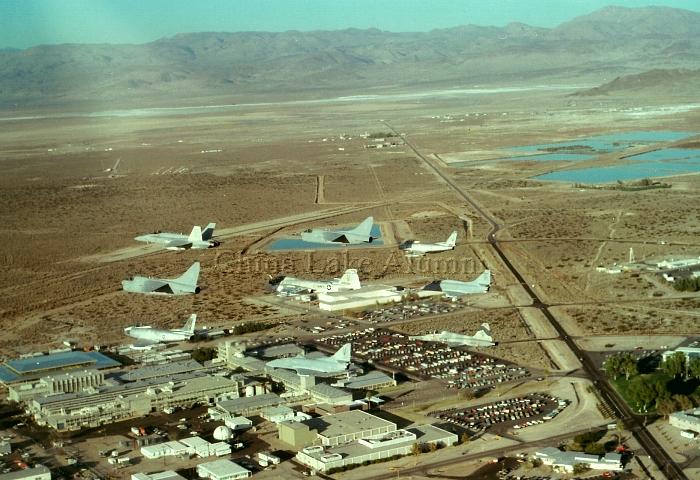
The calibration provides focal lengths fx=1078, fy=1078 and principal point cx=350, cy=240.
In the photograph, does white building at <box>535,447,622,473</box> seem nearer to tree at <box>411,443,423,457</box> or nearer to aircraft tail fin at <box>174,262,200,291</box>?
tree at <box>411,443,423,457</box>

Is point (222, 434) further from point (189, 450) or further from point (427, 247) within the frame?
point (427, 247)

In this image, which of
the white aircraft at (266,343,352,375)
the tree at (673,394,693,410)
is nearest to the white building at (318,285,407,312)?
the white aircraft at (266,343,352,375)

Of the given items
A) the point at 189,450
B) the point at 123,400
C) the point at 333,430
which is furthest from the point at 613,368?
the point at 123,400

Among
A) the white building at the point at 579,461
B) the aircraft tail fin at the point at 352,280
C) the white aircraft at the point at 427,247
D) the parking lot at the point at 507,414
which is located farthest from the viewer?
the white aircraft at the point at 427,247

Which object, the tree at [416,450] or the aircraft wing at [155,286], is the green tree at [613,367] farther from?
the aircraft wing at [155,286]

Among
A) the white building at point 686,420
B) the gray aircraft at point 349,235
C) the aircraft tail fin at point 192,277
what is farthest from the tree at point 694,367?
the gray aircraft at point 349,235
